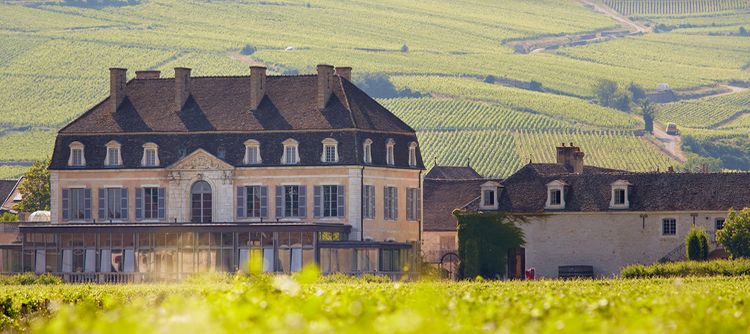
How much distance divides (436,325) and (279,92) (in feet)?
263

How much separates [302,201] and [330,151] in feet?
9.70

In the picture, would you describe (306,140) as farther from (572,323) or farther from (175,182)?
(572,323)

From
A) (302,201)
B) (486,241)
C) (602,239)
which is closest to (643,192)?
(602,239)

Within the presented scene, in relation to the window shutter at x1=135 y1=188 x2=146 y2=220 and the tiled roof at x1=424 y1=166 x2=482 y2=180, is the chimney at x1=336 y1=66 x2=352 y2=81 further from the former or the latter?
the tiled roof at x1=424 y1=166 x2=482 y2=180

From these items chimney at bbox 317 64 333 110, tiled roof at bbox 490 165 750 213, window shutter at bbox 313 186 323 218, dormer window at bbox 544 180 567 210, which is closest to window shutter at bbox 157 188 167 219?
window shutter at bbox 313 186 323 218

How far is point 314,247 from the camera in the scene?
92500 mm

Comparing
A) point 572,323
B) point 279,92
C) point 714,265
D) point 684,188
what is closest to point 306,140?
point 279,92

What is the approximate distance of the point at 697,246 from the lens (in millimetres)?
83375

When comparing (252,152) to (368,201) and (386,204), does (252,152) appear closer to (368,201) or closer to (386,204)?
(368,201)

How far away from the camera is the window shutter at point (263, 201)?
97750 mm

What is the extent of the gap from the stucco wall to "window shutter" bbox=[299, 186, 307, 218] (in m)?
12.7

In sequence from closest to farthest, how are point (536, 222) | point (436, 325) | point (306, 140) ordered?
point (436, 325) < point (536, 222) < point (306, 140)

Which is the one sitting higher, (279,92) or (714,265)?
(279,92)

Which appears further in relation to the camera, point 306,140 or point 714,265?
point 306,140
